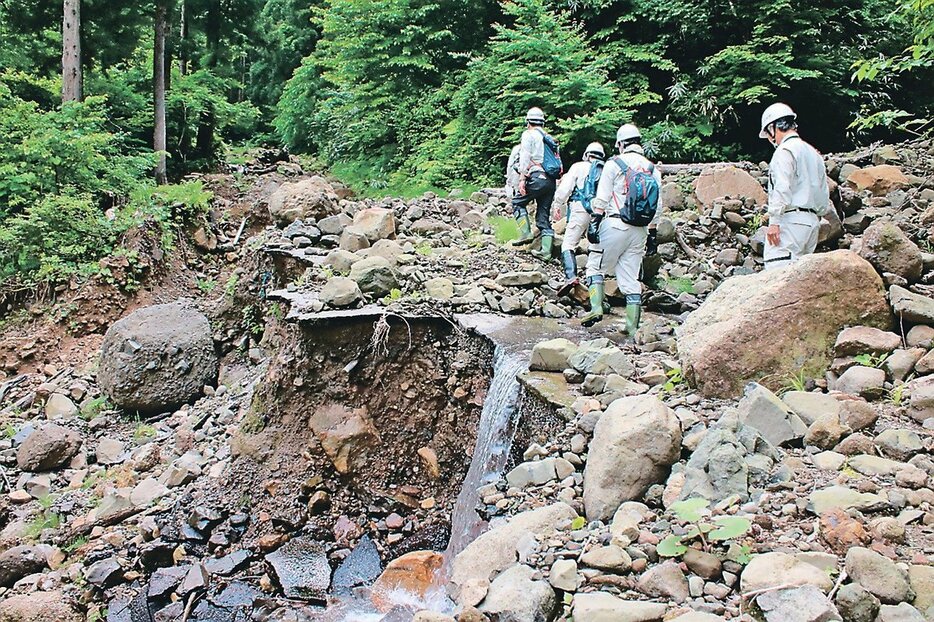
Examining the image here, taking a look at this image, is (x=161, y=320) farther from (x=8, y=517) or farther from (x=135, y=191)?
(x=135, y=191)

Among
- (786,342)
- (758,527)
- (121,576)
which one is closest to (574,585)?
(758,527)

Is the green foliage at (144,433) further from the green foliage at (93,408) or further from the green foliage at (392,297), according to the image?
the green foliage at (392,297)

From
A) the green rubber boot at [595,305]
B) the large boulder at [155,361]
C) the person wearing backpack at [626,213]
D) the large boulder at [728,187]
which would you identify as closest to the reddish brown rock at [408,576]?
the green rubber boot at [595,305]

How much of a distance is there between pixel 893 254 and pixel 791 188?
3.34 ft

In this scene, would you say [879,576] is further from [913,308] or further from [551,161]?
[551,161]

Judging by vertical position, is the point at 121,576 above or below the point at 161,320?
below

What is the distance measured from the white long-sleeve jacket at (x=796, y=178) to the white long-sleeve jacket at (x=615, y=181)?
1.11 meters

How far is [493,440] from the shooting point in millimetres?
5980

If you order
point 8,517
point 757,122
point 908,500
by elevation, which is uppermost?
point 757,122

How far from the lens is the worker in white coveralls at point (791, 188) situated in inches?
236

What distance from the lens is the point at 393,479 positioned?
739 centimetres

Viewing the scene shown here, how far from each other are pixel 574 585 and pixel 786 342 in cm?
262

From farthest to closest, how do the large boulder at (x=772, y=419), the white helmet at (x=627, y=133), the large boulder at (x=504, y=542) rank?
the white helmet at (x=627, y=133), the large boulder at (x=772, y=419), the large boulder at (x=504, y=542)

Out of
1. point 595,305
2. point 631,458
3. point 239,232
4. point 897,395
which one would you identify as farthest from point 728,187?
point 239,232
